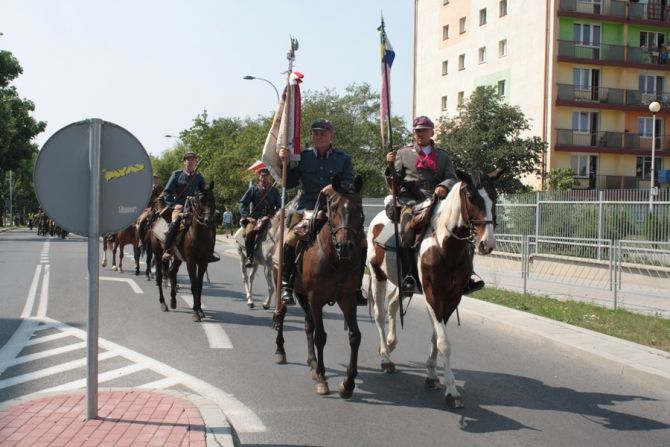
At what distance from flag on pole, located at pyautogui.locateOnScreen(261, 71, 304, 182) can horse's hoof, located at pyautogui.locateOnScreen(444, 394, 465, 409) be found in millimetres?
3360

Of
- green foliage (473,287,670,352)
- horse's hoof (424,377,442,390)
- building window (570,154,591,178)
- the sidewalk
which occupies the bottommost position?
horse's hoof (424,377,442,390)

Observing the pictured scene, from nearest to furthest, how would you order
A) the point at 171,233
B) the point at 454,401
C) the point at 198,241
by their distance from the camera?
the point at 454,401, the point at 198,241, the point at 171,233

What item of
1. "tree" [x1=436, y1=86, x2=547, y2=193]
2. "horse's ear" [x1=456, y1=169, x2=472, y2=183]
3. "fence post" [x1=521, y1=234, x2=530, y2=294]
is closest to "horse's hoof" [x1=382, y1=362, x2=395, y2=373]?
"horse's ear" [x1=456, y1=169, x2=472, y2=183]

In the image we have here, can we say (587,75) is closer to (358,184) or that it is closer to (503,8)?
(503,8)

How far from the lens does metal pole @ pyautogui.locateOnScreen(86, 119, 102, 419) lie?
5.10 metres

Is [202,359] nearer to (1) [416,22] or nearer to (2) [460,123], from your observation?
(2) [460,123]

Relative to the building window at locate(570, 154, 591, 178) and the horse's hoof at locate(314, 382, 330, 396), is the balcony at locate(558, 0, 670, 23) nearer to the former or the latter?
the building window at locate(570, 154, 591, 178)

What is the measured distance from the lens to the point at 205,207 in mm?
11602

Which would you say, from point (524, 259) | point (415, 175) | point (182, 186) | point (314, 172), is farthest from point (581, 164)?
point (314, 172)

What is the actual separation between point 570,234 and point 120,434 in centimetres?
1661

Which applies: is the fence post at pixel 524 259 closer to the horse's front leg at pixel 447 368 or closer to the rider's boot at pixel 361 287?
the rider's boot at pixel 361 287

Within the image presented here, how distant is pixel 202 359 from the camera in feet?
26.9

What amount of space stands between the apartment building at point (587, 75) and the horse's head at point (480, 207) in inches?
1530

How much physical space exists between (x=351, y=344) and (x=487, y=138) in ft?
87.0
